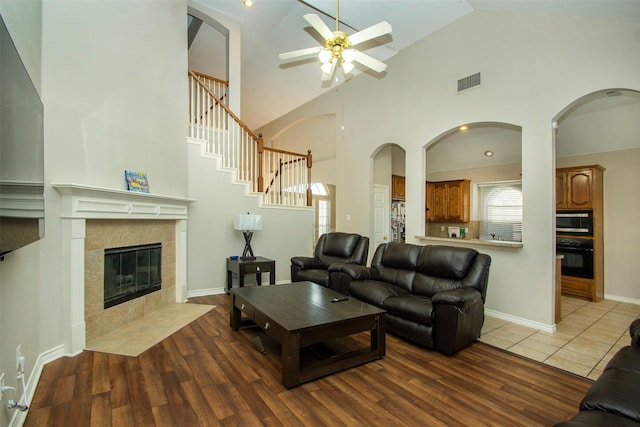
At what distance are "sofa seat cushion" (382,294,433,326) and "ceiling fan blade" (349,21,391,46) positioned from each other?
2.72 metres

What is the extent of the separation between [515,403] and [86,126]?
4.22 metres

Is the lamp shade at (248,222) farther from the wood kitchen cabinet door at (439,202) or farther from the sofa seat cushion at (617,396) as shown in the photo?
the wood kitchen cabinet door at (439,202)

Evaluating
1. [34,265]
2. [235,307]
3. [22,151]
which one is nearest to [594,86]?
[235,307]

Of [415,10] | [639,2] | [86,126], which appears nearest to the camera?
[639,2]

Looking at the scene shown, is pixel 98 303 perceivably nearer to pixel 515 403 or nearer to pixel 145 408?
pixel 145 408

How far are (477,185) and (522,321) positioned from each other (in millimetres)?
4019

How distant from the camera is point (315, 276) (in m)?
4.34

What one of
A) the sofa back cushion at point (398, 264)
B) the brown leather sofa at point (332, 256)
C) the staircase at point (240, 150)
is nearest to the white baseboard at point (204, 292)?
the brown leather sofa at point (332, 256)

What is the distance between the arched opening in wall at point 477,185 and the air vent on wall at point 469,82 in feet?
5.60

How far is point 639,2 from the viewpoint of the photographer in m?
2.59

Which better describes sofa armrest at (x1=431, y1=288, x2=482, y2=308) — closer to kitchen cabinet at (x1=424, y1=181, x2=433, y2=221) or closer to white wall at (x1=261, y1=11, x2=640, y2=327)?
white wall at (x1=261, y1=11, x2=640, y2=327)

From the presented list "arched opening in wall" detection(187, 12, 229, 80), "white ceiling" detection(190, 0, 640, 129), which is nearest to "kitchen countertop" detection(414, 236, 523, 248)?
"white ceiling" detection(190, 0, 640, 129)

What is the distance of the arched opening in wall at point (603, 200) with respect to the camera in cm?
474

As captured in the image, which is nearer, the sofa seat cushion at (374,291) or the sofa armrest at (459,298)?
the sofa armrest at (459,298)
